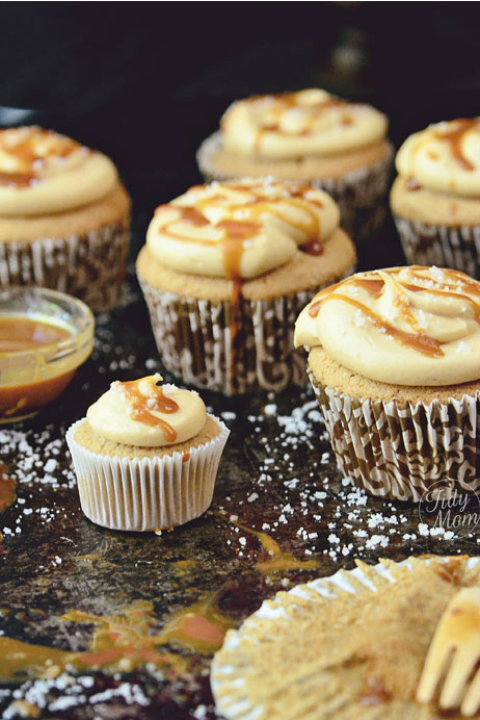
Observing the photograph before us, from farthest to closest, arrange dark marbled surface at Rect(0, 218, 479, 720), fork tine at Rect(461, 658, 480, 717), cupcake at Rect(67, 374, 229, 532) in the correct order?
cupcake at Rect(67, 374, 229, 532) < dark marbled surface at Rect(0, 218, 479, 720) < fork tine at Rect(461, 658, 480, 717)

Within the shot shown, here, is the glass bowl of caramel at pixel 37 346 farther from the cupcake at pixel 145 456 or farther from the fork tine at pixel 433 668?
the fork tine at pixel 433 668

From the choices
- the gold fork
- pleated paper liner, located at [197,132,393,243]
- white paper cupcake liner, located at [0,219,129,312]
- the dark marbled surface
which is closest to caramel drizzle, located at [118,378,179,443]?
the dark marbled surface

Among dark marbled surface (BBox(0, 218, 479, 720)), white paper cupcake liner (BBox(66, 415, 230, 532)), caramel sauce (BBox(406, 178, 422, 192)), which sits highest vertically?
caramel sauce (BBox(406, 178, 422, 192))

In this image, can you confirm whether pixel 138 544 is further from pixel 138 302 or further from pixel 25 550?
pixel 138 302

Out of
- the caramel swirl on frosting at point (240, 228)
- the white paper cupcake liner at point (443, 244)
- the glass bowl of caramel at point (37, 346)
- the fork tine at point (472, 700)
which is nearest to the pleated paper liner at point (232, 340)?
the caramel swirl on frosting at point (240, 228)

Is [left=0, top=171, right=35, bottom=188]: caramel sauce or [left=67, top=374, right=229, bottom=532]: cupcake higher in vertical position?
[left=0, top=171, right=35, bottom=188]: caramel sauce

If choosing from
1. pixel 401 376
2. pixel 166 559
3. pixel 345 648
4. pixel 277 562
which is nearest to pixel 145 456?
pixel 166 559

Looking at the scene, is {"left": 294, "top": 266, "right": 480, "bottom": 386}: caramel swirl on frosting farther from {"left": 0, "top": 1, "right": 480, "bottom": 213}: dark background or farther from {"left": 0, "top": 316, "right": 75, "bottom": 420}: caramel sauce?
{"left": 0, "top": 1, "right": 480, "bottom": 213}: dark background
